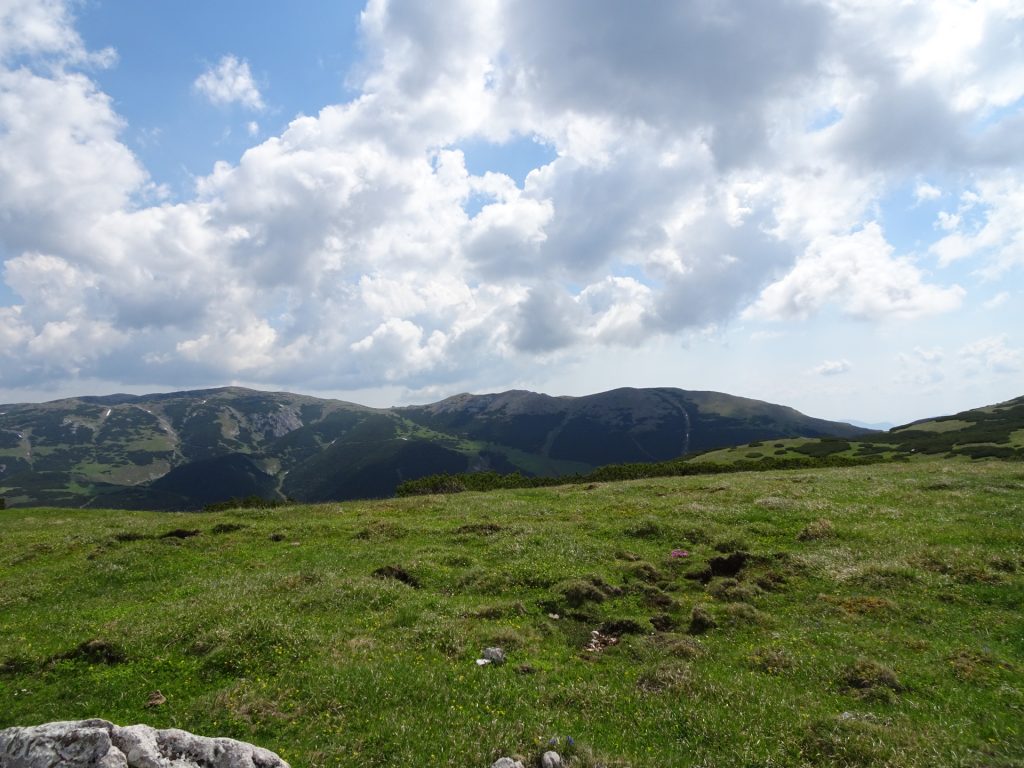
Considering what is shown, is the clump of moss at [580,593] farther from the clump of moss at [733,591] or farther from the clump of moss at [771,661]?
the clump of moss at [771,661]

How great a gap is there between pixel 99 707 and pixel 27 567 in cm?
2331

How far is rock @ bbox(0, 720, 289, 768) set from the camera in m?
9.78

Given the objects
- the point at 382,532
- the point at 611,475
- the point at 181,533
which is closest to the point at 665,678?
the point at 382,532

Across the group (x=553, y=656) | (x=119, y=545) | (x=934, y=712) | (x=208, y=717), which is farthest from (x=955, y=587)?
(x=119, y=545)

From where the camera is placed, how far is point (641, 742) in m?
12.9

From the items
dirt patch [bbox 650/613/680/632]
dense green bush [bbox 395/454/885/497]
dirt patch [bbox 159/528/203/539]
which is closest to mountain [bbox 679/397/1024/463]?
dense green bush [bbox 395/454/885/497]

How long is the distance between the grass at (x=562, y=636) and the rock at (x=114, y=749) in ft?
6.95

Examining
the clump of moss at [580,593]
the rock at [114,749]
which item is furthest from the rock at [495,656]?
the rock at [114,749]

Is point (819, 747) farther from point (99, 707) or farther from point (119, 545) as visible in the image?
point (119, 545)

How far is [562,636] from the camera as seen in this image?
19.8m

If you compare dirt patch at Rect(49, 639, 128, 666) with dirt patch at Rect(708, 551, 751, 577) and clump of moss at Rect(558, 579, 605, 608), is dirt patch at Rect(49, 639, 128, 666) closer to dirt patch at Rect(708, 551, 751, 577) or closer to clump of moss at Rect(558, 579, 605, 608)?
clump of moss at Rect(558, 579, 605, 608)

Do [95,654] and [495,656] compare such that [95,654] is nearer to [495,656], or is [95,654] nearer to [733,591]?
[495,656]

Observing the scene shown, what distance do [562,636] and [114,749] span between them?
548 inches

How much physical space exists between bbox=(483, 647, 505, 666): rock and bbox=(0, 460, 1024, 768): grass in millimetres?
338
